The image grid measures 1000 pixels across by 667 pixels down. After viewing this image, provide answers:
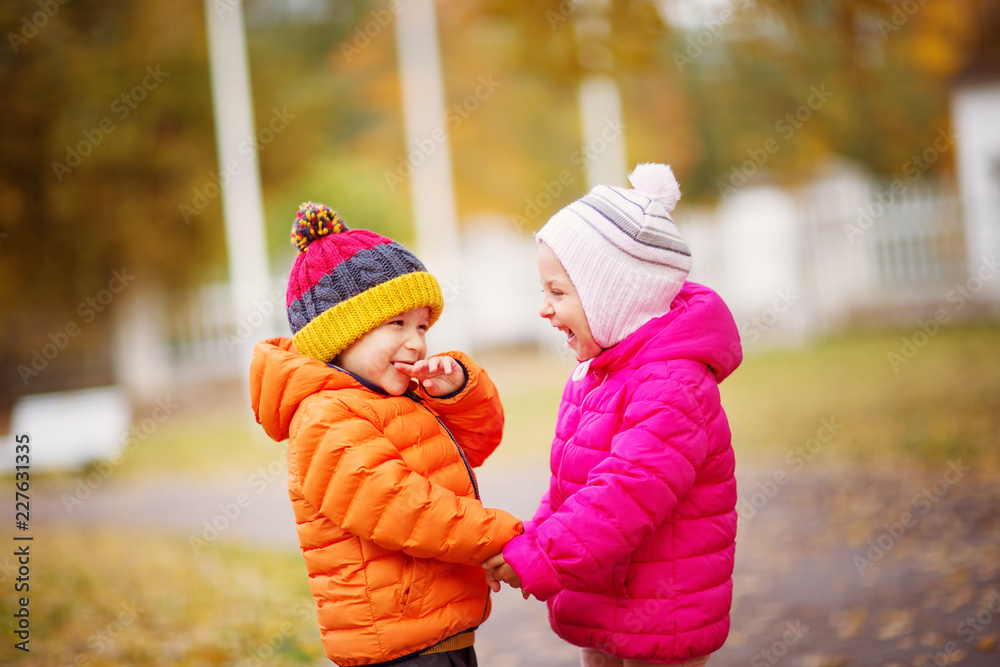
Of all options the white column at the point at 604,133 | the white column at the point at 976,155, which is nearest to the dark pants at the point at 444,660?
the white column at the point at 976,155

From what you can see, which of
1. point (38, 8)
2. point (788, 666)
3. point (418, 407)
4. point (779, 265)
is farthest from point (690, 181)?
point (418, 407)

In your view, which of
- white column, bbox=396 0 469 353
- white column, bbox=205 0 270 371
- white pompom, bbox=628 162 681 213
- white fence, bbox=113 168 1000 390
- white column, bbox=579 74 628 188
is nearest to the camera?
white pompom, bbox=628 162 681 213

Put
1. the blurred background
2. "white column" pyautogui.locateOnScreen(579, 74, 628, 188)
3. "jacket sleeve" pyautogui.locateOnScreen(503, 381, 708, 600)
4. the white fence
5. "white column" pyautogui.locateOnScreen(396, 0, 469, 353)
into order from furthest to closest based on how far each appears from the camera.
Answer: "white column" pyautogui.locateOnScreen(579, 74, 628, 188) < the white fence < "white column" pyautogui.locateOnScreen(396, 0, 469, 353) < the blurred background < "jacket sleeve" pyautogui.locateOnScreen(503, 381, 708, 600)

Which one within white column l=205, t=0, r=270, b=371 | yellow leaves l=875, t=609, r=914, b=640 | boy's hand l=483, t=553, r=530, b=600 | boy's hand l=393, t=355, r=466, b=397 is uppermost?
white column l=205, t=0, r=270, b=371

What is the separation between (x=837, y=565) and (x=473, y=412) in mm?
3439

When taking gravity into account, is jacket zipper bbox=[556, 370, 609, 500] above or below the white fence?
below

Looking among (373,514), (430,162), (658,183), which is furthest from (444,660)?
(430,162)

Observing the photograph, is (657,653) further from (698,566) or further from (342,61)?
(342,61)

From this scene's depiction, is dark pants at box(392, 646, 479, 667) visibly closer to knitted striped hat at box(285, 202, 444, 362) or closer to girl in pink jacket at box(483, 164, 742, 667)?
girl in pink jacket at box(483, 164, 742, 667)

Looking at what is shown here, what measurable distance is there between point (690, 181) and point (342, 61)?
8.39m

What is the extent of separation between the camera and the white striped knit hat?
7.61 feet

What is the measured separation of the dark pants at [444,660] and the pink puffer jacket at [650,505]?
0.26 m

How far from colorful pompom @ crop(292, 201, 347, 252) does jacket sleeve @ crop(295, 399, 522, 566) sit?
1.57 feet

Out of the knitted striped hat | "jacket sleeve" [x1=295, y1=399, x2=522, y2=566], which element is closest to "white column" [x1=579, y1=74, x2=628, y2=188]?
the knitted striped hat
